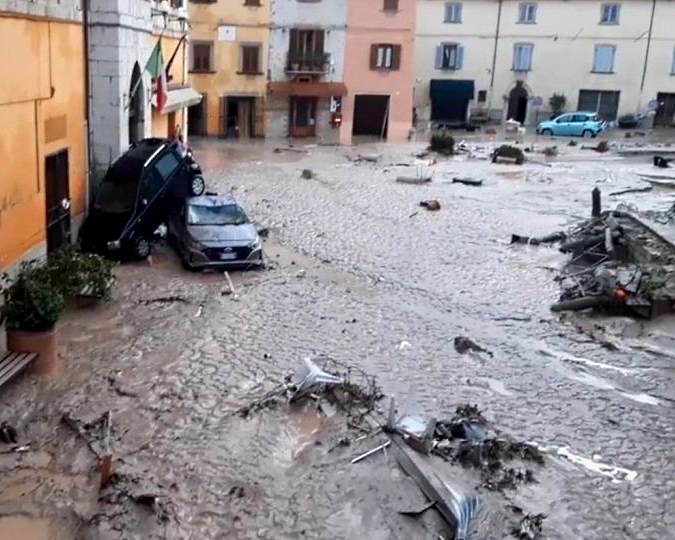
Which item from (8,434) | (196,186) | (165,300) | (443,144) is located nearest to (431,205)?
(196,186)

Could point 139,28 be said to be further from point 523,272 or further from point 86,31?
point 523,272

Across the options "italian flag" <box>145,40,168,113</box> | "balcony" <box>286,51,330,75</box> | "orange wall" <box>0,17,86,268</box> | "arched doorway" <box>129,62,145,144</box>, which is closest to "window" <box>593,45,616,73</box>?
"balcony" <box>286,51,330,75</box>

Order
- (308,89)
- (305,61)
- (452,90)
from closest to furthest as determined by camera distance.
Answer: (305,61), (308,89), (452,90)

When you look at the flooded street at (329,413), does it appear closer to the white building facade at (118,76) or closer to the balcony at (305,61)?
the white building facade at (118,76)

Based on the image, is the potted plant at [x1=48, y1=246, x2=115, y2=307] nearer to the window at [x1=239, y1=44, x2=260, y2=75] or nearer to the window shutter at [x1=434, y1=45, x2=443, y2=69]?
the window at [x1=239, y1=44, x2=260, y2=75]

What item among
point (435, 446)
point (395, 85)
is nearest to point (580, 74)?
point (395, 85)

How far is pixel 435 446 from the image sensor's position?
31.6 feet

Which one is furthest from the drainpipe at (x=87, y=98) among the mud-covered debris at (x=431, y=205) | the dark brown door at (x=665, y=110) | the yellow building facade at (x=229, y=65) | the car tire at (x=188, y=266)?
the dark brown door at (x=665, y=110)

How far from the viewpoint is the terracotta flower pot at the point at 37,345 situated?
10961 millimetres

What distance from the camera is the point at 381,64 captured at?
1751 inches

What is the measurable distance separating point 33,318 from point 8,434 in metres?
1.83

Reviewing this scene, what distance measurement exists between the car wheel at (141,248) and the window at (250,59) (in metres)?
27.9

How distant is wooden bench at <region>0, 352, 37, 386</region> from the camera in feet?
33.8

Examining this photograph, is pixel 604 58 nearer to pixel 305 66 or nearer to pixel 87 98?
pixel 305 66
